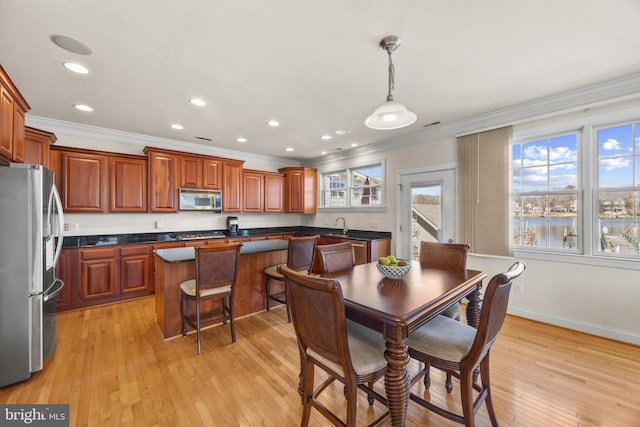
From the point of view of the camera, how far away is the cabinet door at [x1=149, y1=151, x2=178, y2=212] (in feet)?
13.7

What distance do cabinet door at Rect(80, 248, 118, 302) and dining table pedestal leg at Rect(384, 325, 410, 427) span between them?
4014 millimetres

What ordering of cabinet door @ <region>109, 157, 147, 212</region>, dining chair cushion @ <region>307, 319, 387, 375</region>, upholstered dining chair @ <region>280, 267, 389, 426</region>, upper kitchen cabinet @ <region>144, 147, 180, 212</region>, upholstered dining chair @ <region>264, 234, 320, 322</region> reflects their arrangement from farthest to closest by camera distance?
upper kitchen cabinet @ <region>144, 147, 180, 212</region>, cabinet door @ <region>109, 157, 147, 212</region>, upholstered dining chair @ <region>264, 234, 320, 322</region>, dining chair cushion @ <region>307, 319, 387, 375</region>, upholstered dining chair @ <region>280, 267, 389, 426</region>

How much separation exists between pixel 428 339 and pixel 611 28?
7.99 ft

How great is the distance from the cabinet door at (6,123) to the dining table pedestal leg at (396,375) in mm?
3150

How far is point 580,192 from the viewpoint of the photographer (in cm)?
288

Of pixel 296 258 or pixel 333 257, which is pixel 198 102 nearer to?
pixel 296 258

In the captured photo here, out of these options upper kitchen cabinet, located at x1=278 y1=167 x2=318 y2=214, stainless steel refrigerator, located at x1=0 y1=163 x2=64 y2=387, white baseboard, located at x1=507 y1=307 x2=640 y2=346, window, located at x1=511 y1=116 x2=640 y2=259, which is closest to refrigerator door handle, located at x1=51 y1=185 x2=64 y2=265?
stainless steel refrigerator, located at x1=0 y1=163 x2=64 y2=387

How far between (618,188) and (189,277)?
4.62 m

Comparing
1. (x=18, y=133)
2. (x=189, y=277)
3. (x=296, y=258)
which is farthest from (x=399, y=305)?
(x=18, y=133)

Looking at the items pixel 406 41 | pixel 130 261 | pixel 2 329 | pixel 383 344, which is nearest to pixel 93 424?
pixel 2 329

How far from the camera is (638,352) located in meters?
2.43

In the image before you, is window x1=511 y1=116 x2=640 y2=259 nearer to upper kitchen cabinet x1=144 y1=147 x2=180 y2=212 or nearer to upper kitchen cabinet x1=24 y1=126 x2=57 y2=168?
upper kitchen cabinet x1=144 y1=147 x2=180 y2=212

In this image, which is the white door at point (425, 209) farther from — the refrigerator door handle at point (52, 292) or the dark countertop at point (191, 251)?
the refrigerator door handle at point (52, 292)

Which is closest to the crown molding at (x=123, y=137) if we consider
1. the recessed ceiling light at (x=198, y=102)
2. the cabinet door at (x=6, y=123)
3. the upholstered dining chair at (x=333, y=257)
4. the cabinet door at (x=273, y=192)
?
the cabinet door at (x=273, y=192)
